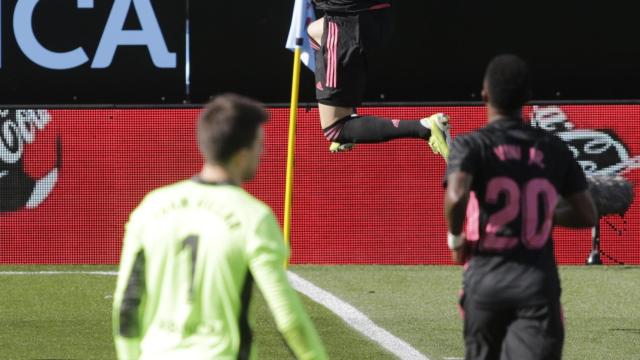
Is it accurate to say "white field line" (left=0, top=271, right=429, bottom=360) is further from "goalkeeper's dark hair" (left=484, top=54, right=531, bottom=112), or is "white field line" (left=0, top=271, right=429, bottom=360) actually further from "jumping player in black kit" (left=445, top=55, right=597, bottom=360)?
"goalkeeper's dark hair" (left=484, top=54, right=531, bottom=112)

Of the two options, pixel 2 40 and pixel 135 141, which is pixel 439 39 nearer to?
pixel 135 141

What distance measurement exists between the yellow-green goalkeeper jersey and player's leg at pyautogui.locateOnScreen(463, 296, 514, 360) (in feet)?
Answer: 5.13

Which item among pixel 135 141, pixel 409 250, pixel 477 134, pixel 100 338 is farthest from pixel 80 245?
pixel 477 134

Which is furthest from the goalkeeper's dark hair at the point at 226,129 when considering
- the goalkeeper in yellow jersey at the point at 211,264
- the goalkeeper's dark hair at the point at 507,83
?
the goalkeeper's dark hair at the point at 507,83

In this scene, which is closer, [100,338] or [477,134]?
[477,134]

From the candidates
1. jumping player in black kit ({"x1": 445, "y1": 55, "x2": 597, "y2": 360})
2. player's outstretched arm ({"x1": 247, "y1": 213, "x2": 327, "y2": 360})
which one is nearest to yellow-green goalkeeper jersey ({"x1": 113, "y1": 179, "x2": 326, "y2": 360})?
player's outstretched arm ({"x1": 247, "y1": 213, "x2": 327, "y2": 360})

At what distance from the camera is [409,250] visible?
13438 mm

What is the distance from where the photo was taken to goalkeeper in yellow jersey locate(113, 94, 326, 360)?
167 inches

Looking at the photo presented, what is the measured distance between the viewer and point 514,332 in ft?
18.6

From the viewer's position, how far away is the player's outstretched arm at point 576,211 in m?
5.86

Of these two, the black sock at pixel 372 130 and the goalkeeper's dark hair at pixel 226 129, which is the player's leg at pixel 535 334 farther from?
the black sock at pixel 372 130

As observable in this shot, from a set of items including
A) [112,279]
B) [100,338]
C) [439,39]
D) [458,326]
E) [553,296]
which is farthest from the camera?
[439,39]

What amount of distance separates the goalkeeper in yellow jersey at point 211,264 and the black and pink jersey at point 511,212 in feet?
5.03

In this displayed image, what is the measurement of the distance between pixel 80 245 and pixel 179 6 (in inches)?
96.8
